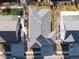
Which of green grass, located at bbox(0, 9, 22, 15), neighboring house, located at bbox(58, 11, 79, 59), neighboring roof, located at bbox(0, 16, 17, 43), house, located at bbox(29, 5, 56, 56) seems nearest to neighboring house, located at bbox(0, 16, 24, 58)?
neighboring roof, located at bbox(0, 16, 17, 43)

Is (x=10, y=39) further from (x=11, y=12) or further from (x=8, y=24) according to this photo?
(x=11, y=12)

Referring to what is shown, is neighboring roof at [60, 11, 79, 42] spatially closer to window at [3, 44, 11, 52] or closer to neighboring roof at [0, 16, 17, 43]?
neighboring roof at [0, 16, 17, 43]

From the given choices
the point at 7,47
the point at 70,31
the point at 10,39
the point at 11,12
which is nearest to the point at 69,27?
the point at 70,31

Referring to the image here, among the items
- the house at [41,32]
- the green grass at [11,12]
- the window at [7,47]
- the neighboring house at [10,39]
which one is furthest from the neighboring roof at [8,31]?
the house at [41,32]

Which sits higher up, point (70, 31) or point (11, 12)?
point (11, 12)

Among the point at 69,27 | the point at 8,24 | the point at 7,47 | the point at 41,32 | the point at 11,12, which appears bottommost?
the point at 7,47

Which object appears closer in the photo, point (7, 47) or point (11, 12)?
point (7, 47)
